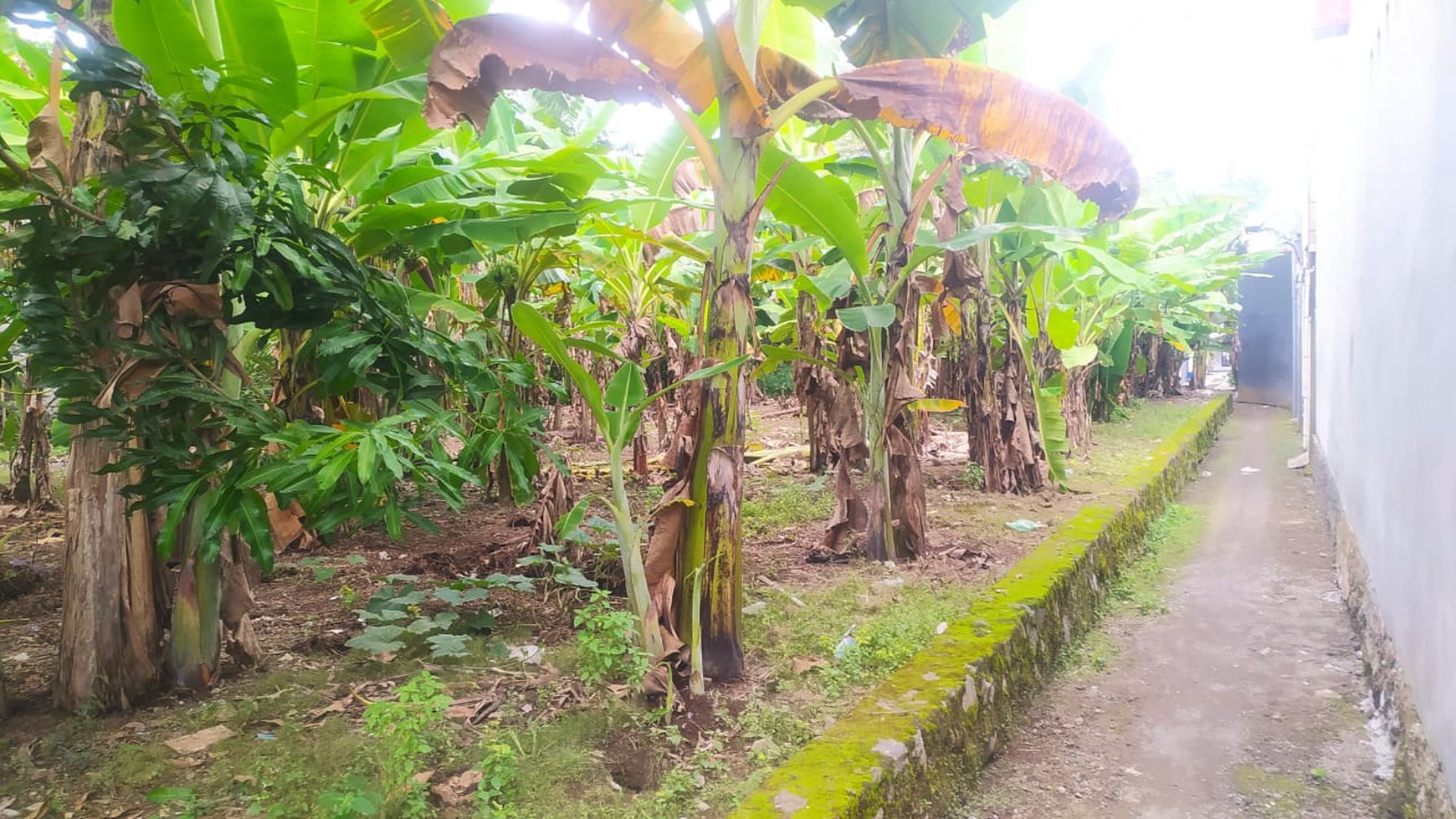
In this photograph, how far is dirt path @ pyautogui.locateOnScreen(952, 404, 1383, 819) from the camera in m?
2.74

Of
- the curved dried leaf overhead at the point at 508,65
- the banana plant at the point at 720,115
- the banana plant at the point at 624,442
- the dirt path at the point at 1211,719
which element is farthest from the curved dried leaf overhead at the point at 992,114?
the dirt path at the point at 1211,719

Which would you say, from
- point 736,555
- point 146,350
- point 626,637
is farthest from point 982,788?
point 146,350

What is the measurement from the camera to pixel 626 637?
2318 mm

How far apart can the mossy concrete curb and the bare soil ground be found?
0.13m

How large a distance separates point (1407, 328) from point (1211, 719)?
5.18ft

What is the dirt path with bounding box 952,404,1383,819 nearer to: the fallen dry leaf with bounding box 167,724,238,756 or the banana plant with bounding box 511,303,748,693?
the banana plant with bounding box 511,303,748,693

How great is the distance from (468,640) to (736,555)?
97cm

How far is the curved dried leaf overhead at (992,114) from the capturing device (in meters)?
2.49

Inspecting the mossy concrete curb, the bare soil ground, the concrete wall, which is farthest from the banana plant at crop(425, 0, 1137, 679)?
the concrete wall

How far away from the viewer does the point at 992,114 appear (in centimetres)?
254

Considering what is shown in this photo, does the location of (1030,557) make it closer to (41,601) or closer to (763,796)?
(763,796)

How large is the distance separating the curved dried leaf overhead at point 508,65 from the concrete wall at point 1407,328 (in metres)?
2.31

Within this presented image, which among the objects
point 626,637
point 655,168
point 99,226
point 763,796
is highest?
point 655,168

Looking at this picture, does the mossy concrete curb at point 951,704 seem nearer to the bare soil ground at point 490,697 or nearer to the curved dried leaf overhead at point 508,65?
the bare soil ground at point 490,697
